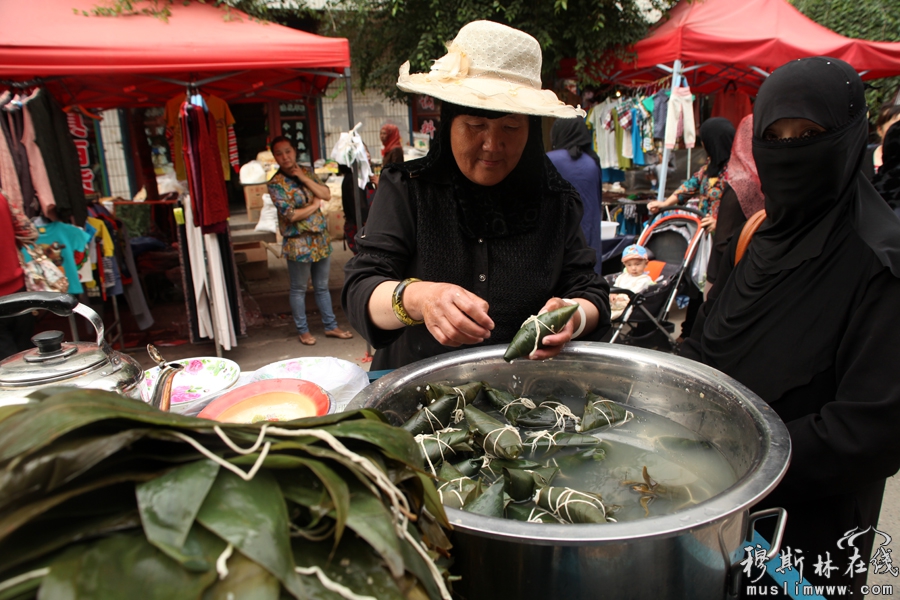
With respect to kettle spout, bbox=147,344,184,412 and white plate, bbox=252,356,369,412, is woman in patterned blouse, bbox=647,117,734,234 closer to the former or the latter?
white plate, bbox=252,356,369,412

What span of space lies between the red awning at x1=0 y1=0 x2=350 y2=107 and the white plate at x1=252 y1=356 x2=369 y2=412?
404cm

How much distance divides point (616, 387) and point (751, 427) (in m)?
0.48

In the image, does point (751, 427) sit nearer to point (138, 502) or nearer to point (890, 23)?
point (138, 502)

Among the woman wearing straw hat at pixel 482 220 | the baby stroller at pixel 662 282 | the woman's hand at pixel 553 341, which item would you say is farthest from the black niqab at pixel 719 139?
the woman's hand at pixel 553 341

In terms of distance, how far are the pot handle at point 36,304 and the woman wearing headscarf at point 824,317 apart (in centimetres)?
197

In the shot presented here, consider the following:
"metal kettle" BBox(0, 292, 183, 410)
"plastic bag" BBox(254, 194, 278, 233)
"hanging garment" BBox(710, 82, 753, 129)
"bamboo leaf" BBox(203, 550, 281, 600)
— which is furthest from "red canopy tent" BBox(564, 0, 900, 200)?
"bamboo leaf" BBox(203, 550, 281, 600)

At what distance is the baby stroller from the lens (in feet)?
16.8

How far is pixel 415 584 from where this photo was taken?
25.0 inches

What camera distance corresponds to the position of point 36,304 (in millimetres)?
1354

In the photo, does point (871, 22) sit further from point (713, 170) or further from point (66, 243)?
point (66, 243)

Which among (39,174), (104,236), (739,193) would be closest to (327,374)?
(739,193)

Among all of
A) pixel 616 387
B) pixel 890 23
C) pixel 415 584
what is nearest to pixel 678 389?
pixel 616 387

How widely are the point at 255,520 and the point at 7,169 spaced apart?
545 centimetres

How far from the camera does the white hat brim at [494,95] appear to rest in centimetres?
159
